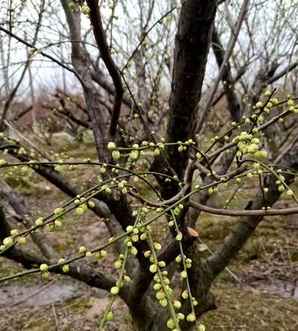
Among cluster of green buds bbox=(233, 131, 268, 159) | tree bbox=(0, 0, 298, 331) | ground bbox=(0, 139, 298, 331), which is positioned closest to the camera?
cluster of green buds bbox=(233, 131, 268, 159)

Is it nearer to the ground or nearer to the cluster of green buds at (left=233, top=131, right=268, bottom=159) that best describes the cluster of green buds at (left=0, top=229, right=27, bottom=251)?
the cluster of green buds at (left=233, top=131, right=268, bottom=159)

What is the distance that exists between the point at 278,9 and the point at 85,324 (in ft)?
13.0

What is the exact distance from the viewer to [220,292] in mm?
4145

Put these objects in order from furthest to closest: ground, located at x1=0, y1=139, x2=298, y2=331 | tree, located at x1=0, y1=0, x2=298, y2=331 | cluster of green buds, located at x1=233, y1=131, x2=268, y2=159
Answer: ground, located at x1=0, y1=139, x2=298, y2=331, tree, located at x1=0, y1=0, x2=298, y2=331, cluster of green buds, located at x1=233, y1=131, x2=268, y2=159

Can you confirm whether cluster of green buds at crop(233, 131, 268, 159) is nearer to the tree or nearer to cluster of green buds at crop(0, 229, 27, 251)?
the tree

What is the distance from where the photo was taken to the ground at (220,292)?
3.60 metres

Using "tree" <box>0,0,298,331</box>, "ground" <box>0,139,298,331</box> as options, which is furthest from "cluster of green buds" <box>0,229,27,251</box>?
"ground" <box>0,139,298,331</box>

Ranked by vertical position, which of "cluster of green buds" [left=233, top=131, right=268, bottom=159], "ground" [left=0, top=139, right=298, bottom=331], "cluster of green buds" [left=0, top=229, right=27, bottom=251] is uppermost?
"cluster of green buds" [left=233, top=131, right=268, bottom=159]

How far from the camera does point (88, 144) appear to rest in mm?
14391

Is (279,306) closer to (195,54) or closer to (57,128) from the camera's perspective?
(195,54)

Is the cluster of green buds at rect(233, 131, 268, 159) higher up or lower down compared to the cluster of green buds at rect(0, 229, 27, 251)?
higher up

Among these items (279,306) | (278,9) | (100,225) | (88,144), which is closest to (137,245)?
(279,306)

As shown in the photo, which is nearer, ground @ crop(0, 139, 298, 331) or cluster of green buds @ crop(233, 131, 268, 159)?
cluster of green buds @ crop(233, 131, 268, 159)

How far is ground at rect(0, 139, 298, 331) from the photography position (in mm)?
3602
